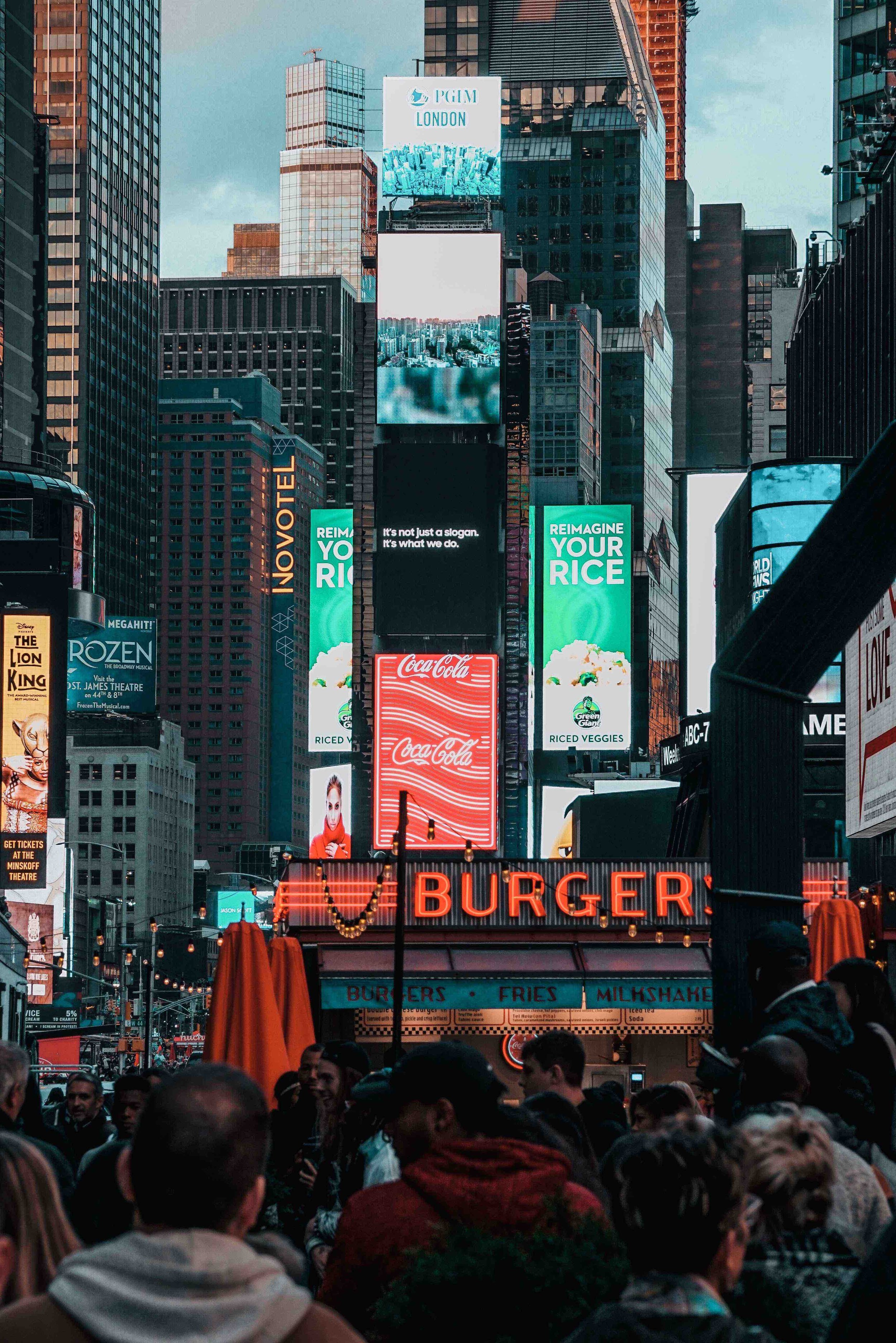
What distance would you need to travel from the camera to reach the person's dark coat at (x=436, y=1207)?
16.9ft

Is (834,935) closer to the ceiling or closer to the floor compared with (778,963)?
closer to the floor

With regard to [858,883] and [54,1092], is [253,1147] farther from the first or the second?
[858,883]

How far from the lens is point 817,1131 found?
5.10 meters

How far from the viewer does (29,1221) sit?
4.08m

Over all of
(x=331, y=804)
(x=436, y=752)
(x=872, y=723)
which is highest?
(x=872, y=723)

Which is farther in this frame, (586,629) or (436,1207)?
(586,629)

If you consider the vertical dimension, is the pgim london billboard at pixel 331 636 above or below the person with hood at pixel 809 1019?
above

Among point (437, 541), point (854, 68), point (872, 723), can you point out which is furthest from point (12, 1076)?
point (854, 68)

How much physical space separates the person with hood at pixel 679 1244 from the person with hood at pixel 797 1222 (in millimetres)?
774

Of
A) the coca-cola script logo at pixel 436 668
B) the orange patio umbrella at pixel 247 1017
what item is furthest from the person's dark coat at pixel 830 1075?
the coca-cola script logo at pixel 436 668

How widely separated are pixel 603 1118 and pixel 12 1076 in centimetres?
299

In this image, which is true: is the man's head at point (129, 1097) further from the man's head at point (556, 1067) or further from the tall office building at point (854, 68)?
Result: the tall office building at point (854, 68)

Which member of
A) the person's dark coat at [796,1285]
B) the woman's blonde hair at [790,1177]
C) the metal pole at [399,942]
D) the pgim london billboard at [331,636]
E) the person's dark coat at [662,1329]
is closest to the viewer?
the person's dark coat at [662,1329]

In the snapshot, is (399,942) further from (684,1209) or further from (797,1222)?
(684,1209)
